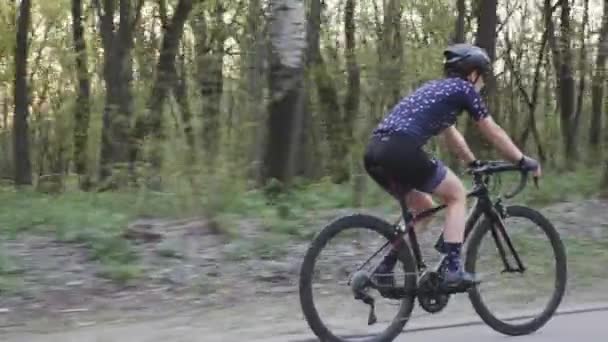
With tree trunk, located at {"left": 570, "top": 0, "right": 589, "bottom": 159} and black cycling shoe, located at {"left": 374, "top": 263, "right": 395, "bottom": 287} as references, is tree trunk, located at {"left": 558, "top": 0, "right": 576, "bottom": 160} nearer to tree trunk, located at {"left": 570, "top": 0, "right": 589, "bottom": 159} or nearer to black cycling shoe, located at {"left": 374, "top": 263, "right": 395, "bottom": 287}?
tree trunk, located at {"left": 570, "top": 0, "right": 589, "bottom": 159}

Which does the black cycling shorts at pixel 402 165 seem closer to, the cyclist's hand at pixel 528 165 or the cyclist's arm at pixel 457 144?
the cyclist's arm at pixel 457 144

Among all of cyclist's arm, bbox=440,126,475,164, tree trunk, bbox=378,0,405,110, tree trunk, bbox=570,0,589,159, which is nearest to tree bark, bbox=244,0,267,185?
tree trunk, bbox=378,0,405,110

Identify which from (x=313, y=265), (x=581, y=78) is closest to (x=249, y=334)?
(x=313, y=265)

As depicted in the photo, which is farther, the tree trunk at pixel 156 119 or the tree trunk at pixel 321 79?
the tree trunk at pixel 321 79

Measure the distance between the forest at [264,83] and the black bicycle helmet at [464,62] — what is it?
12.3 feet

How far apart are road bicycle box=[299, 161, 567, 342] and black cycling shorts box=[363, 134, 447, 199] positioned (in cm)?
23

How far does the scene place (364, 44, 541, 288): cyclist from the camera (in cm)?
582

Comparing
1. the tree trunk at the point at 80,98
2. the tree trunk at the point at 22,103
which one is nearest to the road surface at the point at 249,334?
the tree trunk at the point at 80,98

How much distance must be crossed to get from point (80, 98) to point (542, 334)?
18.2 metres

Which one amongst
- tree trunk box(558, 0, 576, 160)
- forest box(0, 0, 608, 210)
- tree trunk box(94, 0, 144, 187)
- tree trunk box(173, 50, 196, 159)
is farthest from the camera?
tree trunk box(558, 0, 576, 160)

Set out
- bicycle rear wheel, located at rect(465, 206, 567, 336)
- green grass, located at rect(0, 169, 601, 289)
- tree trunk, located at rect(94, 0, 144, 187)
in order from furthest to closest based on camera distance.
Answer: tree trunk, located at rect(94, 0, 144, 187) → green grass, located at rect(0, 169, 601, 289) → bicycle rear wheel, located at rect(465, 206, 567, 336)

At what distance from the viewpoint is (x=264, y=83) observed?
1083cm

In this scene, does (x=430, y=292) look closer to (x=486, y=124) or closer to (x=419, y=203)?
(x=419, y=203)

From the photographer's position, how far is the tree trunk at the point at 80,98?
843 inches
